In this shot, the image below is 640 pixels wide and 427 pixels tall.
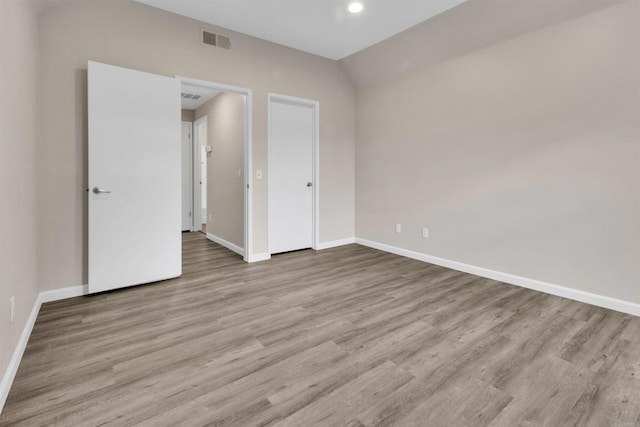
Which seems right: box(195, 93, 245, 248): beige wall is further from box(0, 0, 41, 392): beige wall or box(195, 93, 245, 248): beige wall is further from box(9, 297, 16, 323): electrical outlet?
box(9, 297, 16, 323): electrical outlet

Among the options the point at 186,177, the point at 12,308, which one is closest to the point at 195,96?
the point at 186,177

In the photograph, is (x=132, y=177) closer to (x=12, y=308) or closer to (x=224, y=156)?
(x=12, y=308)

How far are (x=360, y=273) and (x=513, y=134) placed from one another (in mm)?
2122

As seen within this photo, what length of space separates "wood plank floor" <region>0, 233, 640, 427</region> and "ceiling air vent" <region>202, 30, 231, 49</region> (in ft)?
8.75

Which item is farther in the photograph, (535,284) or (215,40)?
(215,40)

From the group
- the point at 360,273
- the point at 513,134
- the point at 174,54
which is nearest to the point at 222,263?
the point at 360,273

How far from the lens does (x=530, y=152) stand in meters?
3.14

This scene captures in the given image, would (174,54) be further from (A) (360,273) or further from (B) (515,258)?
(B) (515,258)

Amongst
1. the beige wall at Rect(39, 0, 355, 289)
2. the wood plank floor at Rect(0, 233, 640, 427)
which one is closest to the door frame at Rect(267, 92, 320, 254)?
the beige wall at Rect(39, 0, 355, 289)

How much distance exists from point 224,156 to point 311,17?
2.48 meters

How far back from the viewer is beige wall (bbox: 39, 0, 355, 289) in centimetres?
283

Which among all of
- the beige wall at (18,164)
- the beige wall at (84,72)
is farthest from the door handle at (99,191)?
the beige wall at (18,164)

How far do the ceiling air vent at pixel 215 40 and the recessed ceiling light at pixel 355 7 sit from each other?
4.77 ft

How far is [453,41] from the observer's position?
358 cm
